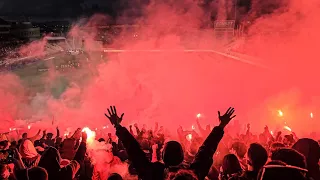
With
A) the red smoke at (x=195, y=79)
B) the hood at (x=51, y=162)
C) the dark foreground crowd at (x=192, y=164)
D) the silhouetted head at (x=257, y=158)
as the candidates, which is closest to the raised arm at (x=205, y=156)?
the dark foreground crowd at (x=192, y=164)

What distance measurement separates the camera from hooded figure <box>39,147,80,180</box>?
2.76 meters

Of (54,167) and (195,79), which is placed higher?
(54,167)

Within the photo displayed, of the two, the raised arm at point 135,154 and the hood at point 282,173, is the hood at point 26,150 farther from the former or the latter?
the hood at point 282,173

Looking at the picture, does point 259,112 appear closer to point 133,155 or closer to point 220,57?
point 220,57

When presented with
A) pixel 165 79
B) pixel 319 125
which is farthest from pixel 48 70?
pixel 319 125

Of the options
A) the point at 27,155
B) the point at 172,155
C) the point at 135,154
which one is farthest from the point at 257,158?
the point at 27,155

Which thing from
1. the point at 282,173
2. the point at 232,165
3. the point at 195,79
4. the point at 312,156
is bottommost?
the point at 195,79

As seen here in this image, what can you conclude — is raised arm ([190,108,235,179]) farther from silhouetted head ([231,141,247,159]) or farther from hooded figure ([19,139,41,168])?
hooded figure ([19,139,41,168])

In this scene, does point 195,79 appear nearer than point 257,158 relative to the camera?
No

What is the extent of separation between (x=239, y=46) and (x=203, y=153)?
40.0 feet

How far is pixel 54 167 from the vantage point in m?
2.82

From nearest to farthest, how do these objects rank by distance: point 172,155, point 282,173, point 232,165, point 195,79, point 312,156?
point 282,173 → point 172,155 → point 312,156 → point 232,165 → point 195,79

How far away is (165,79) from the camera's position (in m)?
14.2

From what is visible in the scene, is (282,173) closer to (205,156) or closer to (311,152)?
(205,156)
